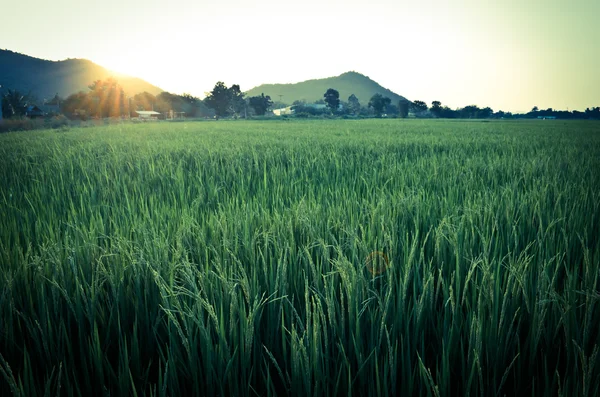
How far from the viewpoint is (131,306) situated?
1.02 metres

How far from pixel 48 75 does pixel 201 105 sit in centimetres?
11485

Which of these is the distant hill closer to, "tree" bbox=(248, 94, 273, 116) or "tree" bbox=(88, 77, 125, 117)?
"tree" bbox=(248, 94, 273, 116)

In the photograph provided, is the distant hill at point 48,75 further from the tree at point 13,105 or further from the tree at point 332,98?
the tree at point 332,98

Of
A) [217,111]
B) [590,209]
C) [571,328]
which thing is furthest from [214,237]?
[217,111]

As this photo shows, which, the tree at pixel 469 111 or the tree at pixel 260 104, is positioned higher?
the tree at pixel 260 104

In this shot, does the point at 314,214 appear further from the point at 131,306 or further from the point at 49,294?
the point at 49,294

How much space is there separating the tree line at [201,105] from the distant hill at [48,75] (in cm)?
6711

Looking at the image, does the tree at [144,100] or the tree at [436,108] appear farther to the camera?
the tree at [144,100]

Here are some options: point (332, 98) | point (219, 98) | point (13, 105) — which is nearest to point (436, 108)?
point (332, 98)

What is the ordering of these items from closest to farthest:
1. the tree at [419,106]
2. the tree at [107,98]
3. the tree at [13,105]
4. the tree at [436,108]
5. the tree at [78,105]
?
the tree at [13,105], the tree at [78,105], the tree at [107,98], the tree at [436,108], the tree at [419,106]

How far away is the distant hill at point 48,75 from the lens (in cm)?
15025

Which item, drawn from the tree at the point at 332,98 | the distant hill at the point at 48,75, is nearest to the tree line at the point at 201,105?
the tree at the point at 332,98

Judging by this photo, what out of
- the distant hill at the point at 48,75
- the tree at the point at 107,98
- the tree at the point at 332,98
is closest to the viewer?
the tree at the point at 107,98

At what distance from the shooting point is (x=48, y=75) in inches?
6417
